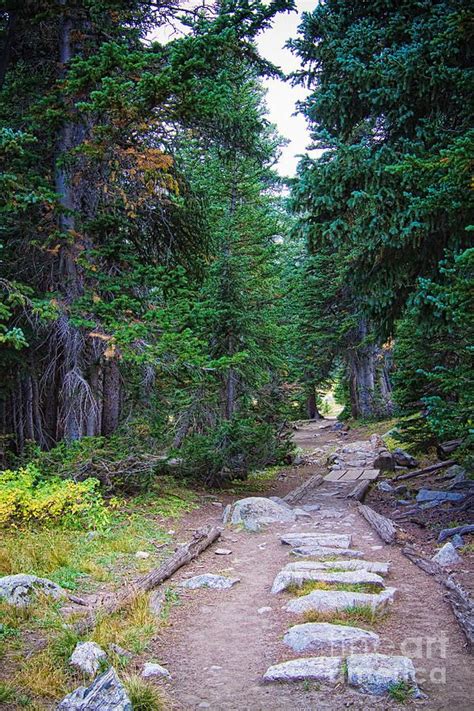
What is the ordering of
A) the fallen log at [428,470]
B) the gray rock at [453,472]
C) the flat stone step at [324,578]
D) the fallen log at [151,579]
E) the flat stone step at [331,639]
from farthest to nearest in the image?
the fallen log at [428,470], the gray rock at [453,472], the flat stone step at [324,578], the fallen log at [151,579], the flat stone step at [331,639]

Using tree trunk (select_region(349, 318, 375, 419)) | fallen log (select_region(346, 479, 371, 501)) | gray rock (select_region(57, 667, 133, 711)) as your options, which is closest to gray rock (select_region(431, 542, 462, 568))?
gray rock (select_region(57, 667, 133, 711))

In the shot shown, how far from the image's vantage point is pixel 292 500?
11828 millimetres

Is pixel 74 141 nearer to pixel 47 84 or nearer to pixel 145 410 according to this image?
pixel 47 84

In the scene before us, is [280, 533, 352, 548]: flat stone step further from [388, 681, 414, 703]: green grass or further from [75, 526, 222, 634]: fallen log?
[388, 681, 414, 703]: green grass

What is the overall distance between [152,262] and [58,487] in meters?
5.63

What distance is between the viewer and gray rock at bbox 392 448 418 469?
14.4m

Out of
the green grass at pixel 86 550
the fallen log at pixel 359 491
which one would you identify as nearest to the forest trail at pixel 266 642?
the green grass at pixel 86 550

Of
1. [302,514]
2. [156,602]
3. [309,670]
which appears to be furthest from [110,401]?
[309,670]

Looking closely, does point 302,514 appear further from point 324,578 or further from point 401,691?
point 401,691

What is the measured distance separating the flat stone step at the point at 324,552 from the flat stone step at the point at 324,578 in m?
0.91

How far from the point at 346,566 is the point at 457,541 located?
200 centimetres

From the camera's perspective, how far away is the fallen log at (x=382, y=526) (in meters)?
7.82

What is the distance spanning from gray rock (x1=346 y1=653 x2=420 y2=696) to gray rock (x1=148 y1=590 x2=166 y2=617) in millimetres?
2126

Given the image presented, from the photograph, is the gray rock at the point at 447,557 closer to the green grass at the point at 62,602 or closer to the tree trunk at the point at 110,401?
the green grass at the point at 62,602
